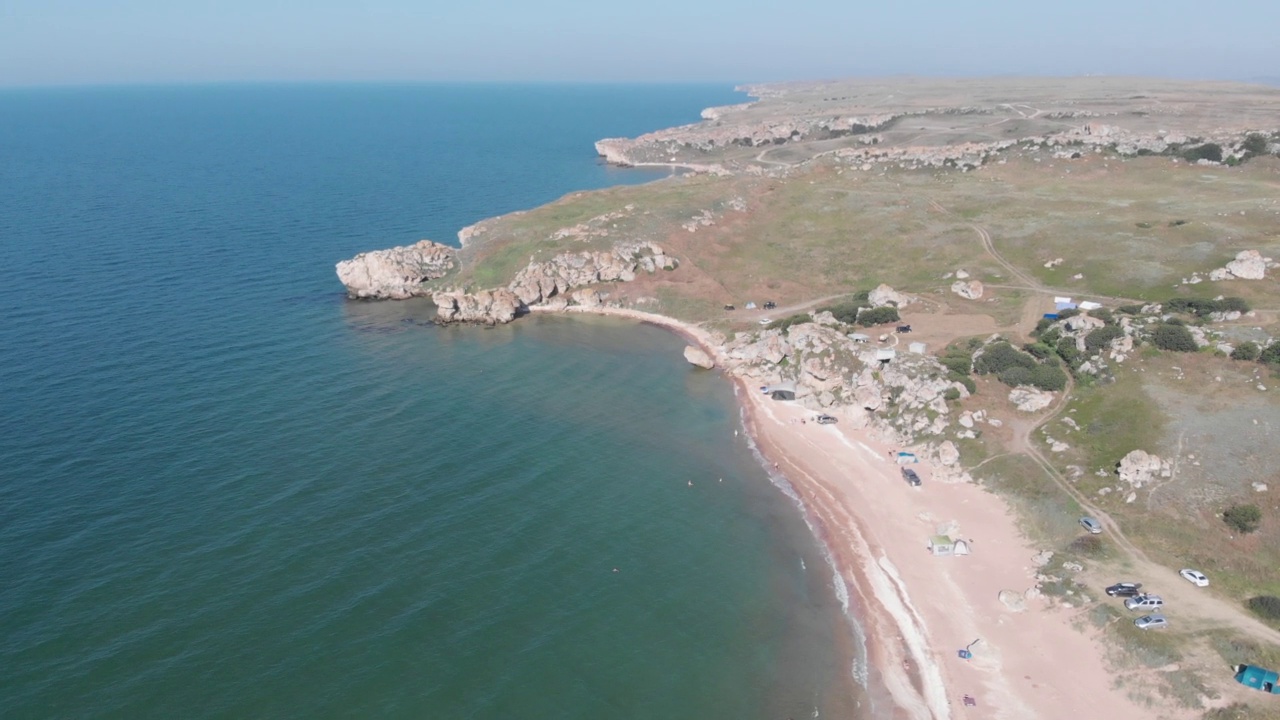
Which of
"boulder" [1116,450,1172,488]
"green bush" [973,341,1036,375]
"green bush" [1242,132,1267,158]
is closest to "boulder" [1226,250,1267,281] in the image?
"green bush" [973,341,1036,375]

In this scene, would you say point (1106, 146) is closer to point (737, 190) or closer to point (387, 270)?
point (737, 190)

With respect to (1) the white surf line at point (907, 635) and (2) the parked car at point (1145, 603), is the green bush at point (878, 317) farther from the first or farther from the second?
(2) the parked car at point (1145, 603)

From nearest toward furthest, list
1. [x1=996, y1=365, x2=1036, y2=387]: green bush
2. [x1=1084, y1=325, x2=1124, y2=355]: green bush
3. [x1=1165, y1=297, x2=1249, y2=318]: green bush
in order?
[x1=996, y1=365, x2=1036, y2=387]: green bush → [x1=1084, y1=325, x2=1124, y2=355]: green bush → [x1=1165, y1=297, x2=1249, y2=318]: green bush

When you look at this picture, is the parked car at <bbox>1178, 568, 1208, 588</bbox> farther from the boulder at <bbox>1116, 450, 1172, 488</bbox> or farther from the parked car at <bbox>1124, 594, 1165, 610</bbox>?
the boulder at <bbox>1116, 450, 1172, 488</bbox>

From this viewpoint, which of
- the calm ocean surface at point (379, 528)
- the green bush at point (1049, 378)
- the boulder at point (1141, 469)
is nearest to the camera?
the calm ocean surface at point (379, 528)

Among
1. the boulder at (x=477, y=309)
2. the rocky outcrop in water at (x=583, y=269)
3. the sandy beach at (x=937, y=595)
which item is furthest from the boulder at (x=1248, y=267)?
the boulder at (x=477, y=309)

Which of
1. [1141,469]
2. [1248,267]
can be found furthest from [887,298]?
[1248,267]
